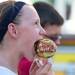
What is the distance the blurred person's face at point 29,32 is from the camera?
2.32m

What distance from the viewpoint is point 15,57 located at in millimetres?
2316

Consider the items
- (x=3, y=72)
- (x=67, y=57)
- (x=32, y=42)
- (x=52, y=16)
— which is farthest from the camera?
(x=67, y=57)

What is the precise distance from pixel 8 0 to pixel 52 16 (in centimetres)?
66

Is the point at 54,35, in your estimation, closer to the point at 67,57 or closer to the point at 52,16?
the point at 52,16

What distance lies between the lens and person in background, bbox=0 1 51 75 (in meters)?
2.30

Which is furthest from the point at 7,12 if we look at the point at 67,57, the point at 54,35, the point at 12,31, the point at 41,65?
the point at 67,57

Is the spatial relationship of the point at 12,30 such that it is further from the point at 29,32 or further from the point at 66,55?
the point at 66,55

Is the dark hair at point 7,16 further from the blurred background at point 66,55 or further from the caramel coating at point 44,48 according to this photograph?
the blurred background at point 66,55

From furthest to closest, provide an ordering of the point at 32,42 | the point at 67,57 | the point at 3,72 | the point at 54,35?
the point at 67,57 < the point at 54,35 < the point at 32,42 < the point at 3,72

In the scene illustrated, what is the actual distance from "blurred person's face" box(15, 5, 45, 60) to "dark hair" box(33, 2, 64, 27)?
0.58m

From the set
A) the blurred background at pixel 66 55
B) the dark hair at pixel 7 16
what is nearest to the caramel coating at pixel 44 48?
the dark hair at pixel 7 16

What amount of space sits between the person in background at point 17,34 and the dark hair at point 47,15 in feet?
1.91

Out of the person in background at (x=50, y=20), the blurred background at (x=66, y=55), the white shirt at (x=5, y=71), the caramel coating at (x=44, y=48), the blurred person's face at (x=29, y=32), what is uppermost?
the blurred person's face at (x=29, y=32)

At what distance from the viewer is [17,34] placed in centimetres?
232
